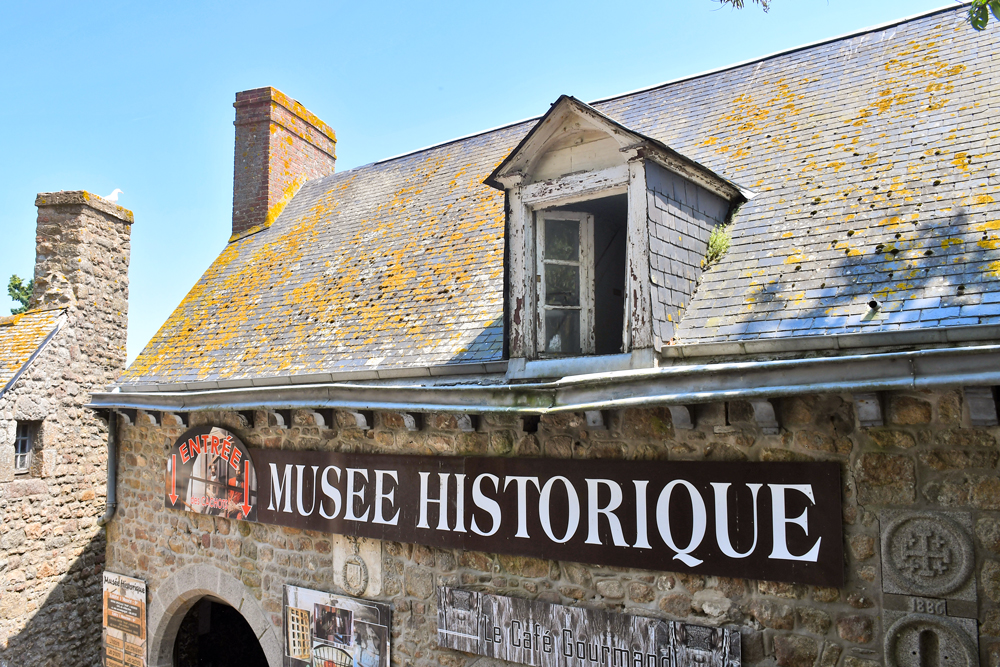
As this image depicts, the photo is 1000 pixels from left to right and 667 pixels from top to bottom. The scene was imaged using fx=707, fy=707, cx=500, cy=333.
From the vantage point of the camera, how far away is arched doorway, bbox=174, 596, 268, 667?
8.62 m

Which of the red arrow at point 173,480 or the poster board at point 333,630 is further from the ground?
the red arrow at point 173,480

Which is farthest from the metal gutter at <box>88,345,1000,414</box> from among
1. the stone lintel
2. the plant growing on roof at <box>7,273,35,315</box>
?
the plant growing on roof at <box>7,273,35,315</box>

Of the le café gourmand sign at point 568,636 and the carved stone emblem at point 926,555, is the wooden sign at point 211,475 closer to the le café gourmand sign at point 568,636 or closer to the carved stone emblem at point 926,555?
the le café gourmand sign at point 568,636

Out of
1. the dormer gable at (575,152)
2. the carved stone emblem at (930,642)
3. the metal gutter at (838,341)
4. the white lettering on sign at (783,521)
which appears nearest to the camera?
the carved stone emblem at (930,642)

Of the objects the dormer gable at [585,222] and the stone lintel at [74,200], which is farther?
the stone lintel at [74,200]

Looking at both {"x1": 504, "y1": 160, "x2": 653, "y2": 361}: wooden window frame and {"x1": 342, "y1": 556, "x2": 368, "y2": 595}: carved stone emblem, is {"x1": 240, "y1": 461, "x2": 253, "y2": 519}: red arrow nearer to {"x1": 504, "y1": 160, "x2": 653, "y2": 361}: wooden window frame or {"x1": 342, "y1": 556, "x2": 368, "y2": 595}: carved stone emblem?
{"x1": 342, "y1": 556, "x2": 368, "y2": 595}: carved stone emblem

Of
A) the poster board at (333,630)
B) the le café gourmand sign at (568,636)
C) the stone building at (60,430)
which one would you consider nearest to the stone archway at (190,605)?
the poster board at (333,630)

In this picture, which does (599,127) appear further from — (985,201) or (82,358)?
(82,358)

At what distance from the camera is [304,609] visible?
6070mm

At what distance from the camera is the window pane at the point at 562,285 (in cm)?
518

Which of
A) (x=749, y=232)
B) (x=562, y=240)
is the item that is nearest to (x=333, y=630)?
(x=562, y=240)

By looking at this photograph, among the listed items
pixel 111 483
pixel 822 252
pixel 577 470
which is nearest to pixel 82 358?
pixel 111 483

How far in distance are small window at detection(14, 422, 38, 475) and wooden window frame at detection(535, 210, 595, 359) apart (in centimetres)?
737

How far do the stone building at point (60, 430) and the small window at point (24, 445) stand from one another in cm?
1
